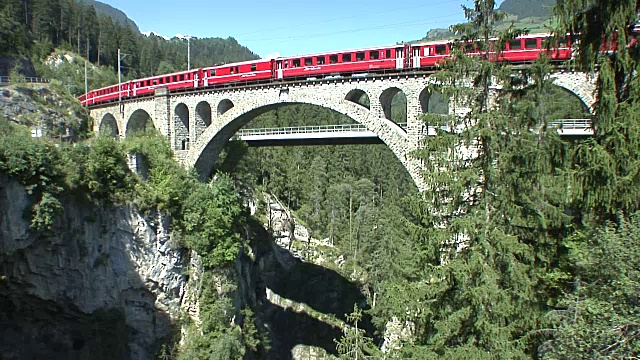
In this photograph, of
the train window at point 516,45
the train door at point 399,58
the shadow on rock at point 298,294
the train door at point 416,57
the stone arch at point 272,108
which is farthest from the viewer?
the shadow on rock at point 298,294

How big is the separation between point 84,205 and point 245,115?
9403 millimetres

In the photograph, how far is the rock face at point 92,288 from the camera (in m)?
21.4

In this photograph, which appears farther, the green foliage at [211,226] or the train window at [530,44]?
the green foliage at [211,226]

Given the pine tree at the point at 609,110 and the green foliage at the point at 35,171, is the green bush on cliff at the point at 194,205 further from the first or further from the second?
the pine tree at the point at 609,110

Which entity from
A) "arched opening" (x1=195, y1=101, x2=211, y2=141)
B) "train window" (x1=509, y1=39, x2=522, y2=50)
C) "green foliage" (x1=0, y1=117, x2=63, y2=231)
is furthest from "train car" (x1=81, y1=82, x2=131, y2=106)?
"train window" (x1=509, y1=39, x2=522, y2=50)

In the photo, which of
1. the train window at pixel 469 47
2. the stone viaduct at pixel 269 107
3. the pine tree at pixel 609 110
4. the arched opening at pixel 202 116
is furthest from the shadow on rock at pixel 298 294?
the pine tree at pixel 609 110

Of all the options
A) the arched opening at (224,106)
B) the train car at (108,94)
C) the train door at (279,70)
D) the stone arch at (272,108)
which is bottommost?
the stone arch at (272,108)

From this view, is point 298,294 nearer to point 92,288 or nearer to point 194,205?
point 194,205

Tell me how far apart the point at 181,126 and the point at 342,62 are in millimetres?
12904

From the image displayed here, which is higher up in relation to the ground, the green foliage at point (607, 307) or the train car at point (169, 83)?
the train car at point (169, 83)

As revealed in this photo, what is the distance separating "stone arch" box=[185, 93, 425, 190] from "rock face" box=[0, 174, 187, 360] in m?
6.46

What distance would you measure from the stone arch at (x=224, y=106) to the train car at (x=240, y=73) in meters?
1.19

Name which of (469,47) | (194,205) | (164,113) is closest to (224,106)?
(164,113)

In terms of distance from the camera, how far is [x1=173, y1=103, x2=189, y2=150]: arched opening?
30.4 meters
